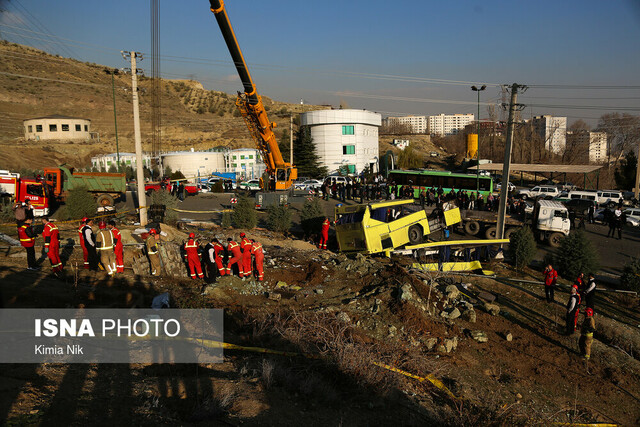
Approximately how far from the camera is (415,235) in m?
15.6

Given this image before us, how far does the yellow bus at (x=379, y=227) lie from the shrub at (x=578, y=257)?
485 centimetres

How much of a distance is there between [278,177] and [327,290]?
2016 cm

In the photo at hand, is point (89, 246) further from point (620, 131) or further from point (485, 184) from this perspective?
point (620, 131)

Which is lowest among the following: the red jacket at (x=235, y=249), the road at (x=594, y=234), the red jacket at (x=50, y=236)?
the road at (x=594, y=234)

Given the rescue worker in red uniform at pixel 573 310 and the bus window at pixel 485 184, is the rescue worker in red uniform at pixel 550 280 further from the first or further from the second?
the bus window at pixel 485 184

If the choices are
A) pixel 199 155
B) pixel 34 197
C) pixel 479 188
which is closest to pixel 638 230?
pixel 479 188

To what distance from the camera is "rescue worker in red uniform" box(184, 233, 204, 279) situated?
11.7 metres

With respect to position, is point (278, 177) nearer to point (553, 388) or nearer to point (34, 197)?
point (34, 197)

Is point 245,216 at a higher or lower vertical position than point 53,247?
lower

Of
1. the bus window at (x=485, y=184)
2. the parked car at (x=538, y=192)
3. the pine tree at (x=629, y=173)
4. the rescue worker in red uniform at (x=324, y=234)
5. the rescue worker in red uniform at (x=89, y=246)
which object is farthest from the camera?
the pine tree at (x=629, y=173)

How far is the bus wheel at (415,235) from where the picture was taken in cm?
1555

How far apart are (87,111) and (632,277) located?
9037 cm

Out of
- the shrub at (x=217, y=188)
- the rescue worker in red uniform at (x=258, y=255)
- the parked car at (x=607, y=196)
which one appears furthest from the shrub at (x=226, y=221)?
the parked car at (x=607, y=196)

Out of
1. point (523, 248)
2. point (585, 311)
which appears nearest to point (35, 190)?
point (523, 248)
